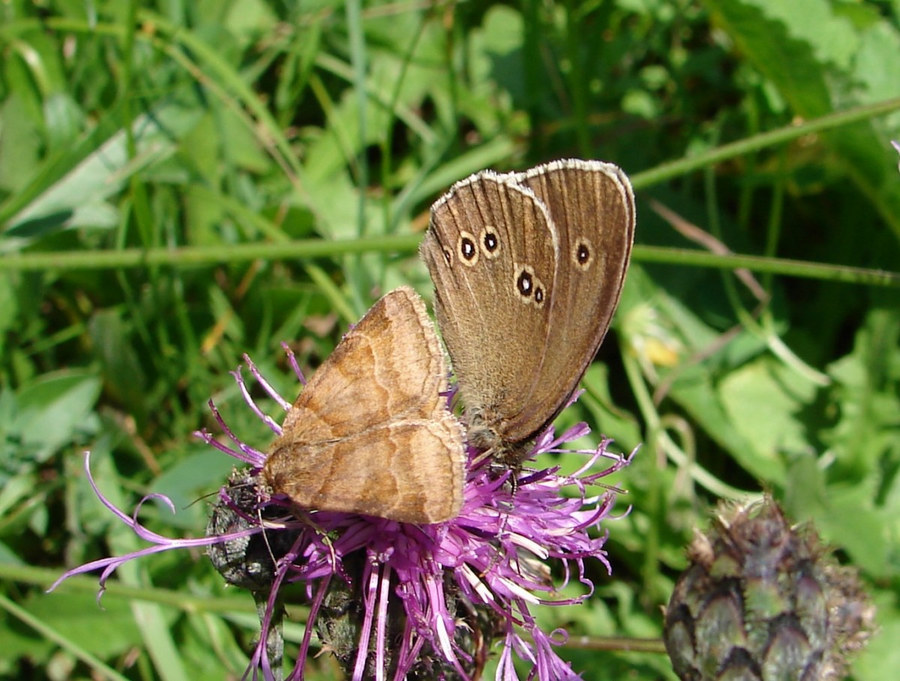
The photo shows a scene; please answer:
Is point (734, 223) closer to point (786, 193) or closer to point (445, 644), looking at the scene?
point (786, 193)

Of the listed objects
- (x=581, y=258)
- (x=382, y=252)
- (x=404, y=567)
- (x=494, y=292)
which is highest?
(x=581, y=258)

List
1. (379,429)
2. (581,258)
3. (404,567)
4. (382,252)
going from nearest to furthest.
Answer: (379,429) → (581,258) → (404,567) → (382,252)

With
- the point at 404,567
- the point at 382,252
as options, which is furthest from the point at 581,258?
the point at 382,252

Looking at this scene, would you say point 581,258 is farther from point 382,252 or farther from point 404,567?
point 382,252

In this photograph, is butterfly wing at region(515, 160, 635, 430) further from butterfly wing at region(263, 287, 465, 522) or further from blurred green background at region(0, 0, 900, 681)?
blurred green background at region(0, 0, 900, 681)

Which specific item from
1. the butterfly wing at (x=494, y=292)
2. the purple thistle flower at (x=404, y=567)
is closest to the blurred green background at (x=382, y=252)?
the purple thistle flower at (x=404, y=567)

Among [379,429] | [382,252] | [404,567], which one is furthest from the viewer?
[382,252]
